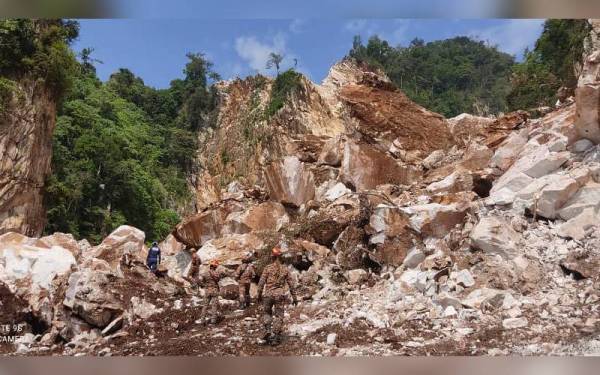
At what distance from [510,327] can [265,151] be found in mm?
16728

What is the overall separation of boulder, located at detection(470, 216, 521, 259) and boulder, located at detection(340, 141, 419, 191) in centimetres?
318

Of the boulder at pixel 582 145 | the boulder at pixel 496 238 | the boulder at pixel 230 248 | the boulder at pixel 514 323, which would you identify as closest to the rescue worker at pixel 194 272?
the boulder at pixel 230 248

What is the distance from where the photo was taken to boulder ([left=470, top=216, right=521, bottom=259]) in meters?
5.91

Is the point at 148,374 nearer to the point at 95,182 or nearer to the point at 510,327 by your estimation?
the point at 510,327

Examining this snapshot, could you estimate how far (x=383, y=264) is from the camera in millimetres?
6688

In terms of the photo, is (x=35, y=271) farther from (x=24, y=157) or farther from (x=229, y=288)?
(x=24, y=157)

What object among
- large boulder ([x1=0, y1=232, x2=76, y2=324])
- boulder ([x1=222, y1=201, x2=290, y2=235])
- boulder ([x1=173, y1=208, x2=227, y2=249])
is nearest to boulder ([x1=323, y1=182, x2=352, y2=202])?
boulder ([x1=222, y1=201, x2=290, y2=235])

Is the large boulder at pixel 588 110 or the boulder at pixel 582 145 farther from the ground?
the large boulder at pixel 588 110

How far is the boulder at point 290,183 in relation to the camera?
9.11 m

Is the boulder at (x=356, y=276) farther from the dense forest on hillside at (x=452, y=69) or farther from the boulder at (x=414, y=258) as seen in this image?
the dense forest on hillside at (x=452, y=69)

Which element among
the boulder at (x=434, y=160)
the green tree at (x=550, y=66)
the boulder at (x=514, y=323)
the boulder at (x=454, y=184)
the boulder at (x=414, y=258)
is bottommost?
the boulder at (x=514, y=323)

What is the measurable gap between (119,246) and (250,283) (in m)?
2.48

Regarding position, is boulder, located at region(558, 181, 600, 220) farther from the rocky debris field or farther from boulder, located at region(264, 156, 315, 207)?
boulder, located at region(264, 156, 315, 207)

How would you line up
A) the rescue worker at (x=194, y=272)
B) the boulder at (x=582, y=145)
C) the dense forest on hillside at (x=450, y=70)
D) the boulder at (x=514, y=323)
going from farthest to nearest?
the dense forest on hillside at (x=450, y=70), the rescue worker at (x=194, y=272), the boulder at (x=582, y=145), the boulder at (x=514, y=323)
